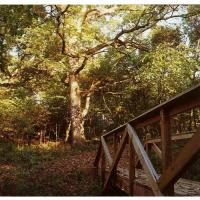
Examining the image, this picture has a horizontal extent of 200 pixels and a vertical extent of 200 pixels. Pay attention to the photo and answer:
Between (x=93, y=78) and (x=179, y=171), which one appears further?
(x=93, y=78)

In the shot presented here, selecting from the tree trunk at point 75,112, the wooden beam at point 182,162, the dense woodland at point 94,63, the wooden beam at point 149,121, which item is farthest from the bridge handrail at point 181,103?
the tree trunk at point 75,112

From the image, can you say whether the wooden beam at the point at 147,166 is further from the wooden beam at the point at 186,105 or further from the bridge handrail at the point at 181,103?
the wooden beam at the point at 186,105

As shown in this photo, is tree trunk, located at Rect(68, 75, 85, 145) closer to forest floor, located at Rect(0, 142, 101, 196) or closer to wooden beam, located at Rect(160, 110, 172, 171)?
forest floor, located at Rect(0, 142, 101, 196)

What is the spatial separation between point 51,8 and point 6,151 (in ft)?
16.4

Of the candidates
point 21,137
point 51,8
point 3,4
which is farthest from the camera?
point 21,137

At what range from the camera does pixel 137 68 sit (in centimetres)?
1401

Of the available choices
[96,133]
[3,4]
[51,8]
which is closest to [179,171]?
[3,4]

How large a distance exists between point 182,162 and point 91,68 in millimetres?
13006

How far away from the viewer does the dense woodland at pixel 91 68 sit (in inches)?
475

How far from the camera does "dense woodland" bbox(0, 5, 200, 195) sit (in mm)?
12070

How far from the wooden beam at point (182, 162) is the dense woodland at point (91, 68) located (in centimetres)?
805

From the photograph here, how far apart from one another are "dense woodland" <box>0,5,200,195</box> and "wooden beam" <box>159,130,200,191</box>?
26.4 ft

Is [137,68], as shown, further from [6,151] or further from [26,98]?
[6,151]

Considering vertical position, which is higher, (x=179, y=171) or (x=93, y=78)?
(x=93, y=78)
